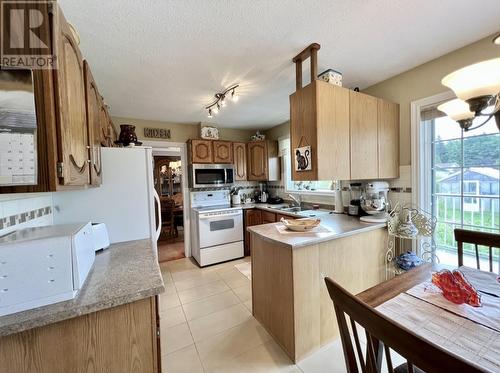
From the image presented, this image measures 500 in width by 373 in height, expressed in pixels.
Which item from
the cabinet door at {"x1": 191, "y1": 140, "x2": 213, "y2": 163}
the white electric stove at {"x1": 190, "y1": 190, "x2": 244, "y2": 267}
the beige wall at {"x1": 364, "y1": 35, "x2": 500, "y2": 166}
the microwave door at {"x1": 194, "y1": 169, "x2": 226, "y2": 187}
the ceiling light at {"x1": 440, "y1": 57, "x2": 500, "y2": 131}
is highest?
the beige wall at {"x1": 364, "y1": 35, "x2": 500, "y2": 166}

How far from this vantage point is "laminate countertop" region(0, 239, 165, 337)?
753 mm

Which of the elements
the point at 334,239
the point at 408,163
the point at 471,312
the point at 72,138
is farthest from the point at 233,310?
the point at 408,163

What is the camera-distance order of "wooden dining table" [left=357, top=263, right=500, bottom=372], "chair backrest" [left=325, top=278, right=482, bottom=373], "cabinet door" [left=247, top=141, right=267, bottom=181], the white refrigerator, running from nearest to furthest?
"chair backrest" [left=325, top=278, right=482, bottom=373] < "wooden dining table" [left=357, top=263, right=500, bottom=372] < the white refrigerator < "cabinet door" [left=247, top=141, right=267, bottom=181]

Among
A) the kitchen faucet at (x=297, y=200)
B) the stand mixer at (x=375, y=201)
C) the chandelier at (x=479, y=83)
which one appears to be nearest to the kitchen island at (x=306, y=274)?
the stand mixer at (x=375, y=201)

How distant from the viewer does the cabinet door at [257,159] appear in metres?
3.99

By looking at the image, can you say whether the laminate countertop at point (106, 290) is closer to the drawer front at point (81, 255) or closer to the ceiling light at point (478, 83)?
the drawer front at point (81, 255)

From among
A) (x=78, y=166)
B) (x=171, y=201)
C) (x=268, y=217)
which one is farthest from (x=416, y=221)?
(x=171, y=201)

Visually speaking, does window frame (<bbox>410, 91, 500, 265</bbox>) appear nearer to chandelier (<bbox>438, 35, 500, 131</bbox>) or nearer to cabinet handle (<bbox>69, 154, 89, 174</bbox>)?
chandelier (<bbox>438, 35, 500, 131</bbox>)

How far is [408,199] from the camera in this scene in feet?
7.15

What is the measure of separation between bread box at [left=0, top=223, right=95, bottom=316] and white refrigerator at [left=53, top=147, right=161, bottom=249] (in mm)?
851

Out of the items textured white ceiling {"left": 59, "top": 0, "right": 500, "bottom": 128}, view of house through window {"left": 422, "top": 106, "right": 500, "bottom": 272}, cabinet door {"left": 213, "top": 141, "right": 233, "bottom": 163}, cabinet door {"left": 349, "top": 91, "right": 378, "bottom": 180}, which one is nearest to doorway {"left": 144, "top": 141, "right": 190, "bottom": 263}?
cabinet door {"left": 213, "top": 141, "right": 233, "bottom": 163}

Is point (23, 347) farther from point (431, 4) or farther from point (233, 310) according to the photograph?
point (431, 4)

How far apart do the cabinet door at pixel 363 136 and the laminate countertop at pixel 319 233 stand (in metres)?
0.46

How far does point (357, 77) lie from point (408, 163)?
1043 mm
